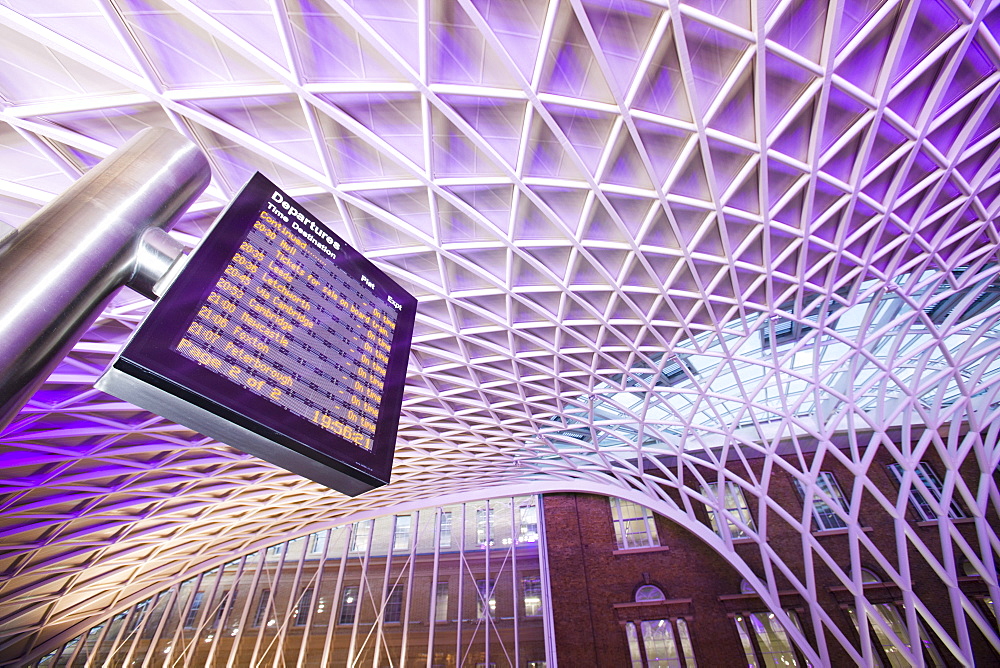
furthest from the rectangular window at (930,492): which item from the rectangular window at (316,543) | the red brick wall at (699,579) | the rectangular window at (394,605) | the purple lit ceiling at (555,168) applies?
the rectangular window at (316,543)

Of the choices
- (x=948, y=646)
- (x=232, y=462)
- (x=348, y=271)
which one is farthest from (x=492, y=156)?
(x=948, y=646)

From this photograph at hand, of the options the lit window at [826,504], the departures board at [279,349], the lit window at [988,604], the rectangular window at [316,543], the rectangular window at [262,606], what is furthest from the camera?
the rectangular window at [316,543]

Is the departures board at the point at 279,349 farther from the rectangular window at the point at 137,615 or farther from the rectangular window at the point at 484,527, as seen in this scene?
the rectangular window at the point at 137,615

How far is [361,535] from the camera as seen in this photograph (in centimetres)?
3991

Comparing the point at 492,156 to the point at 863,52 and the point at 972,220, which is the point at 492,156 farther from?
the point at 972,220

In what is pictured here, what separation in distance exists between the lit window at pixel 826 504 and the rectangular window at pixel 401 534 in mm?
30066

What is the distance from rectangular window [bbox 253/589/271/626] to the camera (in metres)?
37.4

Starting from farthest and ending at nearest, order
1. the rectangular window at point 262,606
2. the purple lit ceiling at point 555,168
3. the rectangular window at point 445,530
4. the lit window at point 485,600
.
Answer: the rectangular window at point 445,530, the rectangular window at point 262,606, the lit window at point 485,600, the purple lit ceiling at point 555,168

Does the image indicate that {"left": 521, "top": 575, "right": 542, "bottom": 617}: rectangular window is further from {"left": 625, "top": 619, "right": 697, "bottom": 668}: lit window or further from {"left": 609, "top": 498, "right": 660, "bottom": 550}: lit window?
{"left": 609, "top": 498, "right": 660, "bottom": 550}: lit window

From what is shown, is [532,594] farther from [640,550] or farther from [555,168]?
[555,168]

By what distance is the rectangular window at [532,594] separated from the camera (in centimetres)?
3412

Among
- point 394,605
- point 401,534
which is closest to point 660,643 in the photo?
point 394,605

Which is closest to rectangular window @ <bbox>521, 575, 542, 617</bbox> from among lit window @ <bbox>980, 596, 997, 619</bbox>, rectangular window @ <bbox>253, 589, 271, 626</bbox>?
rectangular window @ <bbox>253, 589, 271, 626</bbox>

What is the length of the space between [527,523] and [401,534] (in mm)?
10915
